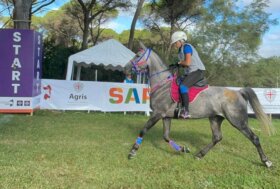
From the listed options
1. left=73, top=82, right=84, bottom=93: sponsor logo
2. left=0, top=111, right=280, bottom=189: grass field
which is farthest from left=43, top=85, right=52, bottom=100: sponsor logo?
left=0, top=111, right=280, bottom=189: grass field

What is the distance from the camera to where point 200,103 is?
8.16 m

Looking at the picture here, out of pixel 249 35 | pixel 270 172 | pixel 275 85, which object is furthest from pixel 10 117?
pixel 275 85

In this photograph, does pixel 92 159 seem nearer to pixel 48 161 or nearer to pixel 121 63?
pixel 48 161

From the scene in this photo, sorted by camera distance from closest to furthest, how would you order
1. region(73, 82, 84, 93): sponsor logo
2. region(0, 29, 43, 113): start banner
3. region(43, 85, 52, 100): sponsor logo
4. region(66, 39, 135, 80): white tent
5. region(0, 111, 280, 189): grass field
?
region(0, 111, 280, 189): grass field < region(0, 29, 43, 113): start banner < region(43, 85, 52, 100): sponsor logo < region(73, 82, 84, 93): sponsor logo < region(66, 39, 135, 80): white tent

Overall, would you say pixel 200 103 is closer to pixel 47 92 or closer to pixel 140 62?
pixel 140 62

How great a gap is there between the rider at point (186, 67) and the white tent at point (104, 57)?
489 inches

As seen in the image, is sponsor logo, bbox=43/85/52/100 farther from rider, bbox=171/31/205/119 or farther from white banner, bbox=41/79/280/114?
rider, bbox=171/31/205/119

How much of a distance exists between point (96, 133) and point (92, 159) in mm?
3551

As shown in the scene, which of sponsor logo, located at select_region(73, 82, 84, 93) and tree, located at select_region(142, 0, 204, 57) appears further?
tree, located at select_region(142, 0, 204, 57)

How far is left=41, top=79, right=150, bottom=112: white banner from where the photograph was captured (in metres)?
17.0

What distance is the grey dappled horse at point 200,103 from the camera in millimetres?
8039

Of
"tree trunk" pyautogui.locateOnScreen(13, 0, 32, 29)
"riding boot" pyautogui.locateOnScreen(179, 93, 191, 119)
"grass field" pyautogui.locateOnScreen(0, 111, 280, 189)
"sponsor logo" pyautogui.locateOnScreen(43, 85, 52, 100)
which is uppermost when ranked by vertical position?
"tree trunk" pyautogui.locateOnScreen(13, 0, 32, 29)

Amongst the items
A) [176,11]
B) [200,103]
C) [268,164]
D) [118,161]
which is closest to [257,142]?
[268,164]

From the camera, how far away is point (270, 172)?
7.27 meters
